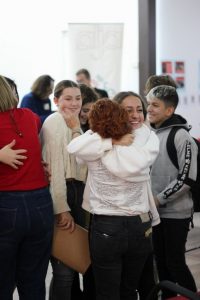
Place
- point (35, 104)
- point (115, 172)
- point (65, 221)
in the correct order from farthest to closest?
point (35, 104), point (65, 221), point (115, 172)

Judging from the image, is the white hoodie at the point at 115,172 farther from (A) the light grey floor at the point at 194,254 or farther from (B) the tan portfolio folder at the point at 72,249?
(A) the light grey floor at the point at 194,254

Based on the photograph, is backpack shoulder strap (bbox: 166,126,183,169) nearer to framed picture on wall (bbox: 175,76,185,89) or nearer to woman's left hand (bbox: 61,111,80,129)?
woman's left hand (bbox: 61,111,80,129)

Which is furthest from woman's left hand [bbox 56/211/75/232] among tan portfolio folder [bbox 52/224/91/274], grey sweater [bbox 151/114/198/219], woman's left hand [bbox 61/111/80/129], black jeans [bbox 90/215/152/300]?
grey sweater [bbox 151/114/198/219]

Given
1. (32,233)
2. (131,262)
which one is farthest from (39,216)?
(131,262)

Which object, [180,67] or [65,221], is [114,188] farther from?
[180,67]

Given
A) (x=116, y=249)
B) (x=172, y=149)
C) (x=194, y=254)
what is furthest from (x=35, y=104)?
(x=116, y=249)

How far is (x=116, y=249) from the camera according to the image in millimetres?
1882

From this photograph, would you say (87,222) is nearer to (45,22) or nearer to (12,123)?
(12,123)

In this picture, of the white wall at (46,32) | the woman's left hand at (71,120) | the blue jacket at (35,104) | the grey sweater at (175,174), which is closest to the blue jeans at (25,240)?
the woman's left hand at (71,120)

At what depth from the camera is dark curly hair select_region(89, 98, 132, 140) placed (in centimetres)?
187

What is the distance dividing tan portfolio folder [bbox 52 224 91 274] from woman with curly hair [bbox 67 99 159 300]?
0.16 metres

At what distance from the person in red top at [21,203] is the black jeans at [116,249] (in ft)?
0.75

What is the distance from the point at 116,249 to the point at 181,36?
4.95m

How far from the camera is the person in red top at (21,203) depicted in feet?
6.14
